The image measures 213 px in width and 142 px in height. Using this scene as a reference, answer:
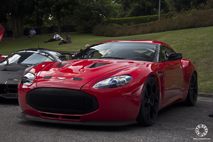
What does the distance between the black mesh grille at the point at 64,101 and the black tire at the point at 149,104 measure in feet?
2.34

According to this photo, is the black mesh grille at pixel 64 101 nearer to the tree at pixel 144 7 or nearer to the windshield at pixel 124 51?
the windshield at pixel 124 51

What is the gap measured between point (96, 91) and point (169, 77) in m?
1.85

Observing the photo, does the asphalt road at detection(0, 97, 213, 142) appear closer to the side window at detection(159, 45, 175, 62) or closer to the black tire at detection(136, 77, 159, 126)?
the black tire at detection(136, 77, 159, 126)

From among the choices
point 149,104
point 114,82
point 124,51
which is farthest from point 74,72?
point 124,51

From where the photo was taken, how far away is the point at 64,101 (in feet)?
14.5

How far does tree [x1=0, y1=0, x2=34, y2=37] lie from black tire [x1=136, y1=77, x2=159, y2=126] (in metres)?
38.7

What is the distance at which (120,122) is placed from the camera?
14.7 feet

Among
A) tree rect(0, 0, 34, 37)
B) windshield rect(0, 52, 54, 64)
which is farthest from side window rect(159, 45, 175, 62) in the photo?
tree rect(0, 0, 34, 37)

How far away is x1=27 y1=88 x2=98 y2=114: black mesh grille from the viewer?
437 cm

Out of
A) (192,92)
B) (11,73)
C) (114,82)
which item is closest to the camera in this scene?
(114,82)

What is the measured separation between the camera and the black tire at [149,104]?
15.3 feet

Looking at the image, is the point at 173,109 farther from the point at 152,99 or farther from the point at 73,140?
the point at 73,140

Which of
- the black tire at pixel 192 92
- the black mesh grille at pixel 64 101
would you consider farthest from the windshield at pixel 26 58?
the black mesh grille at pixel 64 101

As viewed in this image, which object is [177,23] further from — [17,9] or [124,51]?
[124,51]
